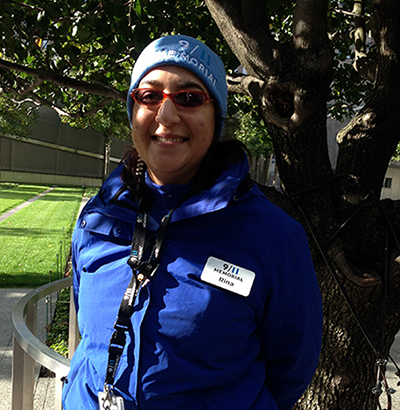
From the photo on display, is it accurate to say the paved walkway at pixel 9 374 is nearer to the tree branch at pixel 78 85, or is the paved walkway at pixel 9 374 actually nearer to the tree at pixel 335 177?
the tree at pixel 335 177

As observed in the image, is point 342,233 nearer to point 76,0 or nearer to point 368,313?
point 368,313

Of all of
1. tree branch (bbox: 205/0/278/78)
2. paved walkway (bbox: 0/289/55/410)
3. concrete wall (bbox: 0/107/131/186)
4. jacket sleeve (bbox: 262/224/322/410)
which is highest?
tree branch (bbox: 205/0/278/78)

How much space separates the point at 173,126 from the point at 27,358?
1.52m

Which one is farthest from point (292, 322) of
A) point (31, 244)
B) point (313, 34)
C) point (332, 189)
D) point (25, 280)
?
point (31, 244)

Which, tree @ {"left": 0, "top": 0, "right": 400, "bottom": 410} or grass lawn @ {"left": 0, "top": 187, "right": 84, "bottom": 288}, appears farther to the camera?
grass lawn @ {"left": 0, "top": 187, "right": 84, "bottom": 288}

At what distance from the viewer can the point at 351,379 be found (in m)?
3.20

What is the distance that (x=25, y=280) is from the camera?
8.73 meters

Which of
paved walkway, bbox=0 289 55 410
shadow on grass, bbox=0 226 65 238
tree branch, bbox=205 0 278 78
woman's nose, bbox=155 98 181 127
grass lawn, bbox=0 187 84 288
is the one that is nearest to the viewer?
woman's nose, bbox=155 98 181 127

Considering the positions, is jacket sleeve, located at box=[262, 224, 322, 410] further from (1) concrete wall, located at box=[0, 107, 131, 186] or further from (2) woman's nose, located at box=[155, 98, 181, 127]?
(1) concrete wall, located at box=[0, 107, 131, 186]

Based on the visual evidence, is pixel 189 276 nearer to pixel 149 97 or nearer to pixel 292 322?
pixel 292 322

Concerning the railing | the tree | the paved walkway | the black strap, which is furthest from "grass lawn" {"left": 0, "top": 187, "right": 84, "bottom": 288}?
the black strap

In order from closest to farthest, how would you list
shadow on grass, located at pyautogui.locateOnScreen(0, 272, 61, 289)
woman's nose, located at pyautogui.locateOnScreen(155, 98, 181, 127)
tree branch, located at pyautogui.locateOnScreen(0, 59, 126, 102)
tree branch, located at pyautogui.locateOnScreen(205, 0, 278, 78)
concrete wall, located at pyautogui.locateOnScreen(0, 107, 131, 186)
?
woman's nose, located at pyautogui.locateOnScreen(155, 98, 181, 127), tree branch, located at pyautogui.locateOnScreen(205, 0, 278, 78), tree branch, located at pyautogui.locateOnScreen(0, 59, 126, 102), shadow on grass, located at pyautogui.locateOnScreen(0, 272, 61, 289), concrete wall, located at pyautogui.locateOnScreen(0, 107, 131, 186)

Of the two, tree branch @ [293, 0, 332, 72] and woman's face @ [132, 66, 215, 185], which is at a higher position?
tree branch @ [293, 0, 332, 72]

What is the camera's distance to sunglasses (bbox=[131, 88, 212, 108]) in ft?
5.33
